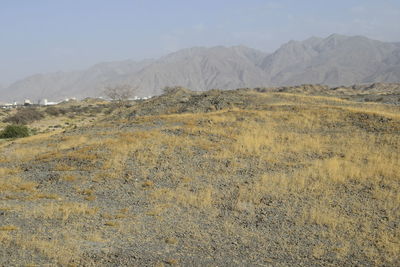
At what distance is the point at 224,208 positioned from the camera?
1239cm

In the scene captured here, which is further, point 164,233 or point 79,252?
point 164,233

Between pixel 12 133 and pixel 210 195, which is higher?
pixel 12 133

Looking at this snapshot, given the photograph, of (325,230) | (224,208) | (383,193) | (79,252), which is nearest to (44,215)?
(79,252)

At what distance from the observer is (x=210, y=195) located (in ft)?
44.0

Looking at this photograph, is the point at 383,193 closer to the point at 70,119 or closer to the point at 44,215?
the point at 44,215

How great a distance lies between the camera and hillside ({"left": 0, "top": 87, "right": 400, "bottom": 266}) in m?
9.39

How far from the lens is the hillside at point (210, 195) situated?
9391mm

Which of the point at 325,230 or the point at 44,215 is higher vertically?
the point at 44,215

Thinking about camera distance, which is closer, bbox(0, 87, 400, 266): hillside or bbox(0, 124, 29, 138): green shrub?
bbox(0, 87, 400, 266): hillside

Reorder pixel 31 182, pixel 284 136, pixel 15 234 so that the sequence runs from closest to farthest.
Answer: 1. pixel 15 234
2. pixel 31 182
3. pixel 284 136

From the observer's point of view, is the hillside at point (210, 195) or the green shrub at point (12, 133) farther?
the green shrub at point (12, 133)

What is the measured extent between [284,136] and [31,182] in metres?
12.9

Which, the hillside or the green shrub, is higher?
the green shrub

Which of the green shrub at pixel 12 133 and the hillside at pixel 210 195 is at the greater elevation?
the green shrub at pixel 12 133
